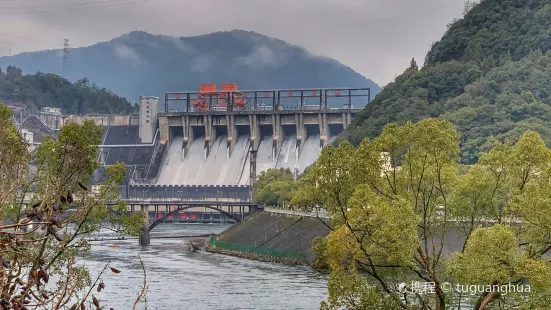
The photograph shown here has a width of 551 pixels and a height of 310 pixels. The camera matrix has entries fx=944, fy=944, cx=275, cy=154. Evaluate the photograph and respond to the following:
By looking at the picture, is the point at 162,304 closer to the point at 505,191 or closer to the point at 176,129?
the point at 505,191

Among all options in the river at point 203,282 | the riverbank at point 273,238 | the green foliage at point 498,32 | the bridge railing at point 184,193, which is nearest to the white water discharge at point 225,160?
the bridge railing at point 184,193

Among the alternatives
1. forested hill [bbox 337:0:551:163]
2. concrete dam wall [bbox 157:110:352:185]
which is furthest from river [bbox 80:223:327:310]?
concrete dam wall [bbox 157:110:352:185]

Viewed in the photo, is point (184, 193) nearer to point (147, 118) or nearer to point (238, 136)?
point (238, 136)

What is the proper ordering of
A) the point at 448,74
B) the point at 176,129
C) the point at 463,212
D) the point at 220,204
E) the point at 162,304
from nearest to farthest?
the point at 463,212
the point at 162,304
the point at 220,204
the point at 448,74
the point at 176,129

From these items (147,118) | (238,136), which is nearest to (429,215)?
(238,136)

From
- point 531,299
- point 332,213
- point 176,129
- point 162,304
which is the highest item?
point 176,129

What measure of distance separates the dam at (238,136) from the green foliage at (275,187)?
20.2 m

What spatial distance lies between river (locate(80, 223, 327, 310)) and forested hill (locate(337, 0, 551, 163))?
4351cm

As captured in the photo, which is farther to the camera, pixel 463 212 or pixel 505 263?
pixel 463 212

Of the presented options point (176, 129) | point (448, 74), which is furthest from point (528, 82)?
point (176, 129)

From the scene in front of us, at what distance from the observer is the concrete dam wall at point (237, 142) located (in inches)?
6954

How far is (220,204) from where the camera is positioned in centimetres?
13762

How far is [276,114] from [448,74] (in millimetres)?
38451

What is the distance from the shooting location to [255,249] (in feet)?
351
